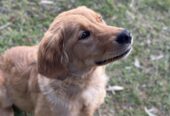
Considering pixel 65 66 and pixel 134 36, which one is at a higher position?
pixel 65 66

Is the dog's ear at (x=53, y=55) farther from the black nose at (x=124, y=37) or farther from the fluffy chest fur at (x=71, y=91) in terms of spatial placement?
the black nose at (x=124, y=37)

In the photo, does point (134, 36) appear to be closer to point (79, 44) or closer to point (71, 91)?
point (71, 91)

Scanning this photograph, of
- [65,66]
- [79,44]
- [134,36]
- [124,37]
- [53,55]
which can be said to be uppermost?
[124,37]

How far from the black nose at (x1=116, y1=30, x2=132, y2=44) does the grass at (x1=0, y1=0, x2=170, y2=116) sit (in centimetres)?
166

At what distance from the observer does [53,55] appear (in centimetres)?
404

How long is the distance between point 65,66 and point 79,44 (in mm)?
260

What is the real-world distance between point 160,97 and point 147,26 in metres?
1.32

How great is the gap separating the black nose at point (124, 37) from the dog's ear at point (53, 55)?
0.52 meters

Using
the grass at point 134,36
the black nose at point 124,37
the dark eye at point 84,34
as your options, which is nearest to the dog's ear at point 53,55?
the dark eye at point 84,34

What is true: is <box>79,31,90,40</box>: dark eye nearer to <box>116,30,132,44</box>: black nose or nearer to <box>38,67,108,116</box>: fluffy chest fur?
<box>116,30,132,44</box>: black nose

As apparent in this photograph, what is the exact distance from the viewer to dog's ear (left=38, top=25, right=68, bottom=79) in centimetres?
403

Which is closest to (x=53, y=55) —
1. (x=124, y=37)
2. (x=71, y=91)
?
(x=71, y=91)

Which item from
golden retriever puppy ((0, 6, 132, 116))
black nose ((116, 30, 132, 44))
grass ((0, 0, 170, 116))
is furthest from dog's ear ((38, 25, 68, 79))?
grass ((0, 0, 170, 116))

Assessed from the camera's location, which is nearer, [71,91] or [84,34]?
[84,34]
